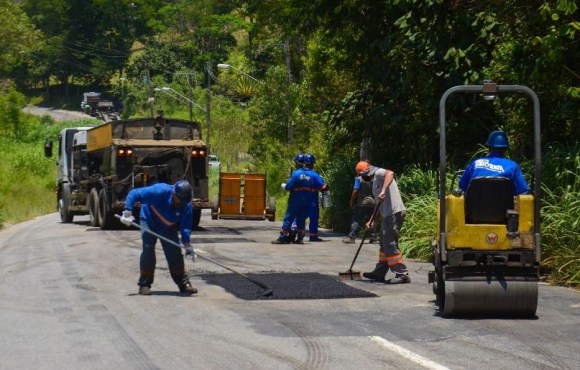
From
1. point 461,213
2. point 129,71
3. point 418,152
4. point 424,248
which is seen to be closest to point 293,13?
point 418,152

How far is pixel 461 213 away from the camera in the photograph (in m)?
10.9

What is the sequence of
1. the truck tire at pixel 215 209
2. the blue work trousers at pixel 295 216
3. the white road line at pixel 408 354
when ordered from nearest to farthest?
the white road line at pixel 408 354, the blue work trousers at pixel 295 216, the truck tire at pixel 215 209

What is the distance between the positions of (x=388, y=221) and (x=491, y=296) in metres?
3.54

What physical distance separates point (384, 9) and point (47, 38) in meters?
91.3

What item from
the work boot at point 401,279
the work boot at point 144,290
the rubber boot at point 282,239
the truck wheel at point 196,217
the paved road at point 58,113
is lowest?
the work boot at point 144,290

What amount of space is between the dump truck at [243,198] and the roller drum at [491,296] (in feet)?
54.9

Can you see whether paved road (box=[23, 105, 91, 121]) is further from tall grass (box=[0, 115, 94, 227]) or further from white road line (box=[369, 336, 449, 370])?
white road line (box=[369, 336, 449, 370])

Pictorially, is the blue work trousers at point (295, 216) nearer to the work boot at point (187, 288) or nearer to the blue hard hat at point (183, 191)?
the work boot at point (187, 288)

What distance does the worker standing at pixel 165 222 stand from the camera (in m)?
12.8

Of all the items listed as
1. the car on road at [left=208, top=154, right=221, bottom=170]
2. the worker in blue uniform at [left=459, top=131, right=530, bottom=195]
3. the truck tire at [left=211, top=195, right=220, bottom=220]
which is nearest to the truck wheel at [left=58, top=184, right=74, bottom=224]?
the truck tire at [left=211, top=195, right=220, bottom=220]

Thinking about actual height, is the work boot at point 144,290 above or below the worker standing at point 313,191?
below

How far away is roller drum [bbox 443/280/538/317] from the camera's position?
425 inches

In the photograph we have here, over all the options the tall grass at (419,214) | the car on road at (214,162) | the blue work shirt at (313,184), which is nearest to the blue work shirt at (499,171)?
the tall grass at (419,214)

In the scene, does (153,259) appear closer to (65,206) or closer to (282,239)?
(282,239)
